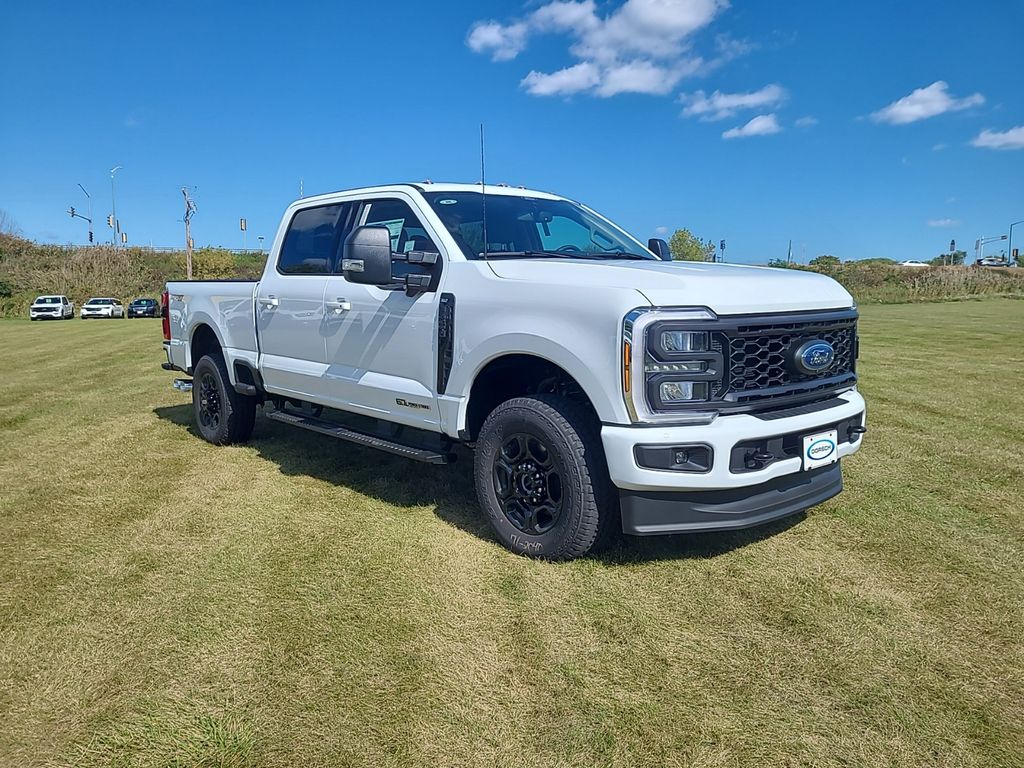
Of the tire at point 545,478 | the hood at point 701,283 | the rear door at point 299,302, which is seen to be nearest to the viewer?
the hood at point 701,283

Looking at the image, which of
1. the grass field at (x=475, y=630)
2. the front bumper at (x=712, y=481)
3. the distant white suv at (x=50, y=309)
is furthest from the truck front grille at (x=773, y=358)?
the distant white suv at (x=50, y=309)

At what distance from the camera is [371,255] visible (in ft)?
13.8

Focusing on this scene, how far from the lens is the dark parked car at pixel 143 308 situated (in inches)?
1622

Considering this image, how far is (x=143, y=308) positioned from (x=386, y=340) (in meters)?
Result: 41.9

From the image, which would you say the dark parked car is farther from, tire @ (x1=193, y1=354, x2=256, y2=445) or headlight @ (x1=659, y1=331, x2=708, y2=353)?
headlight @ (x1=659, y1=331, x2=708, y2=353)

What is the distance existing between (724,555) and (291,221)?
419 centimetres

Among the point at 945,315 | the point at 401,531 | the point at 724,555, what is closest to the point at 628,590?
the point at 724,555

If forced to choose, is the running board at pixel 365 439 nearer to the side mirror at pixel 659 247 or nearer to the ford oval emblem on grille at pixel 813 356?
the ford oval emblem on grille at pixel 813 356

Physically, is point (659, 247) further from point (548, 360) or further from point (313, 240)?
point (313, 240)

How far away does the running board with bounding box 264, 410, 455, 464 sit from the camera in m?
4.30

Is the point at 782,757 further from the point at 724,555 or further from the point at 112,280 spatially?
the point at 112,280

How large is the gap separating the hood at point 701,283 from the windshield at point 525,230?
45cm

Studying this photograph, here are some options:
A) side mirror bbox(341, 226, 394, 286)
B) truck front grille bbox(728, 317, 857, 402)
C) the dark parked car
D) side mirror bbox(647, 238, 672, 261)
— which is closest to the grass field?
truck front grille bbox(728, 317, 857, 402)

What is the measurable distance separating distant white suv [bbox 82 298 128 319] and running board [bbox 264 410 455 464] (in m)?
40.2
